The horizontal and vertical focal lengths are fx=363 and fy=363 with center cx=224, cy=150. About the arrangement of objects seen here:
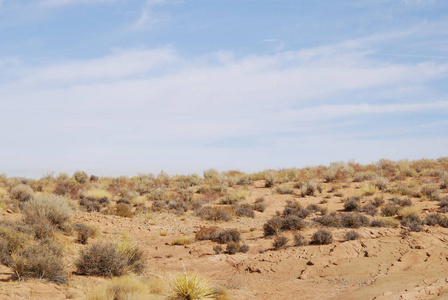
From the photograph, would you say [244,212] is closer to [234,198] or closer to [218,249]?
[234,198]

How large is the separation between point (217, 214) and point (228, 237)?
541cm

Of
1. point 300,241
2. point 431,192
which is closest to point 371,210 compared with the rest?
point 431,192

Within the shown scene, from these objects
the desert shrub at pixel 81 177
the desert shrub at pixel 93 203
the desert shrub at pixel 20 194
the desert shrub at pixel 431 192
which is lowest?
the desert shrub at pixel 431 192

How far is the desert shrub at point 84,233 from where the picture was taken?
44.1 ft

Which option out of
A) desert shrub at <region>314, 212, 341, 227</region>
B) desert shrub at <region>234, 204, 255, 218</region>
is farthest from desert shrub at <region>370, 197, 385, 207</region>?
desert shrub at <region>234, 204, 255, 218</region>

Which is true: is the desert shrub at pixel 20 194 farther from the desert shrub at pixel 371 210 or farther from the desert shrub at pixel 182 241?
the desert shrub at pixel 371 210

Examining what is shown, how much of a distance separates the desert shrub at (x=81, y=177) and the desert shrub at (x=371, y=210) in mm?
23744

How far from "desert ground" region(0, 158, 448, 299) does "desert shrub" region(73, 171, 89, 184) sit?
5003 mm

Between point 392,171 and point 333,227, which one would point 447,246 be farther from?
point 392,171

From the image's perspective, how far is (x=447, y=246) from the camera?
41.1ft

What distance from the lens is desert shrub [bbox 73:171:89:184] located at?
3262 cm

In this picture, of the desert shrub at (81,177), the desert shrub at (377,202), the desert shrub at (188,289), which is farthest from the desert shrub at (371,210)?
the desert shrub at (81,177)

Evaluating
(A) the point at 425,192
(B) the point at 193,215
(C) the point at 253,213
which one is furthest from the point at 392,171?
(B) the point at 193,215

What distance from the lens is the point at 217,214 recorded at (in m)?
20.7
